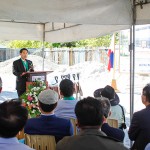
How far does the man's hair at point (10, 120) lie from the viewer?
58.3 inches

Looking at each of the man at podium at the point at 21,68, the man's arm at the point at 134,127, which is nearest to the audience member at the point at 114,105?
the man's arm at the point at 134,127

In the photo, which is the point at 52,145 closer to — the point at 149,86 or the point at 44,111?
the point at 44,111

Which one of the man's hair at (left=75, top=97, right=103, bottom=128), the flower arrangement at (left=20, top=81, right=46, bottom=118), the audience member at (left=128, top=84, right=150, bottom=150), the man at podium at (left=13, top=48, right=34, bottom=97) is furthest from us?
the man at podium at (left=13, top=48, right=34, bottom=97)

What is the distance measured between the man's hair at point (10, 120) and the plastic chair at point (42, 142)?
0.73 m

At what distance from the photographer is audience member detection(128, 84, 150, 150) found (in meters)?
2.55

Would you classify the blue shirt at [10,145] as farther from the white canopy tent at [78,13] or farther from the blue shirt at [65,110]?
the white canopy tent at [78,13]

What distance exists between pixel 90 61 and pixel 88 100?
1488 centimetres

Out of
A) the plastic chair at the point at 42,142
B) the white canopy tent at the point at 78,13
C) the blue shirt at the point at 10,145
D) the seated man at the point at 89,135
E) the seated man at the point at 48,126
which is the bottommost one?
the plastic chair at the point at 42,142

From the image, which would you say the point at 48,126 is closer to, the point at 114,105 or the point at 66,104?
the point at 66,104

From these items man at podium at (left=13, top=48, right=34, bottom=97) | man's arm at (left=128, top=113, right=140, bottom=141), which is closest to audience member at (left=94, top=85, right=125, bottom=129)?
man's arm at (left=128, top=113, right=140, bottom=141)

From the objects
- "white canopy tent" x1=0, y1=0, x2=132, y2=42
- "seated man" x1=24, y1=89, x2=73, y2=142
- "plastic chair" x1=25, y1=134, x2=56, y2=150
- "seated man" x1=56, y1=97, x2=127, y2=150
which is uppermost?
"white canopy tent" x1=0, y1=0, x2=132, y2=42

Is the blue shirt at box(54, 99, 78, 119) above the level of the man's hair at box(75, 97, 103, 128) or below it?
below

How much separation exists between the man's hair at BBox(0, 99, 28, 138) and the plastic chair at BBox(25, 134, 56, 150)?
73cm

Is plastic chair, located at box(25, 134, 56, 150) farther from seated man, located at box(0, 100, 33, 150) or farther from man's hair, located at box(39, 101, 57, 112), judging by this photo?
seated man, located at box(0, 100, 33, 150)
